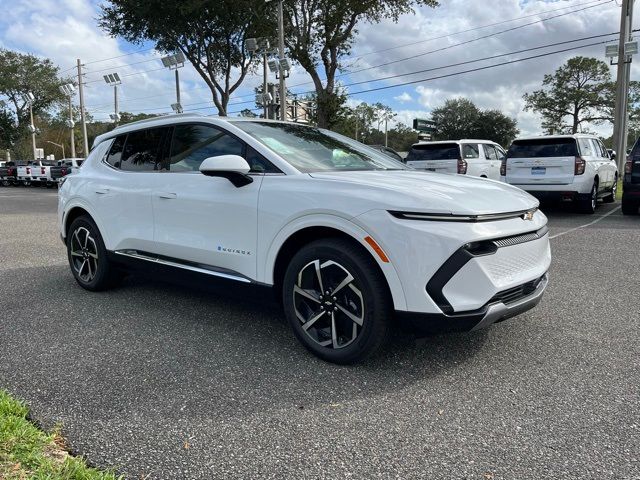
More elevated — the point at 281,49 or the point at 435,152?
the point at 281,49

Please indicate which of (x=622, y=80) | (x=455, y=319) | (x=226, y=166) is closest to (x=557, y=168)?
(x=455, y=319)

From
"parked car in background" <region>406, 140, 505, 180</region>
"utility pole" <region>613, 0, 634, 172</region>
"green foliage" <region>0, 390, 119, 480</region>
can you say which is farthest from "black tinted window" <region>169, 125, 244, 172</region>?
"utility pole" <region>613, 0, 634, 172</region>

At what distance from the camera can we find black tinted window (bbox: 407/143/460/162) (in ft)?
43.4

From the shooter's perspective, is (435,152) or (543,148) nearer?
(543,148)

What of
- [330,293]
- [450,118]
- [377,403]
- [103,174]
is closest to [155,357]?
[330,293]

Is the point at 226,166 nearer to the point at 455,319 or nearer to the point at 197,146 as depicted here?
the point at 197,146

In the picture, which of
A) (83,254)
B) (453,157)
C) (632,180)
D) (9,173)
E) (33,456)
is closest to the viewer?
(33,456)

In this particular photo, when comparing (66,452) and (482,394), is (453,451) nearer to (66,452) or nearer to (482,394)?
(482,394)

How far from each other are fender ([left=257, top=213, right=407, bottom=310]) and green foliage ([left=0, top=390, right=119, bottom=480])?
1559mm

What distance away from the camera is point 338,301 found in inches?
125

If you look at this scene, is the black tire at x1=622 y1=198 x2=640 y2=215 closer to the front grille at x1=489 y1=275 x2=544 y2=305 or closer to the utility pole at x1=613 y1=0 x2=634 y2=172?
the front grille at x1=489 y1=275 x2=544 y2=305

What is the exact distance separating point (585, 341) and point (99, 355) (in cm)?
338

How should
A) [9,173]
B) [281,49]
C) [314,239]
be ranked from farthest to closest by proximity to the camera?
[9,173], [281,49], [314,239]

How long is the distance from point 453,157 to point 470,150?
0.86 m
